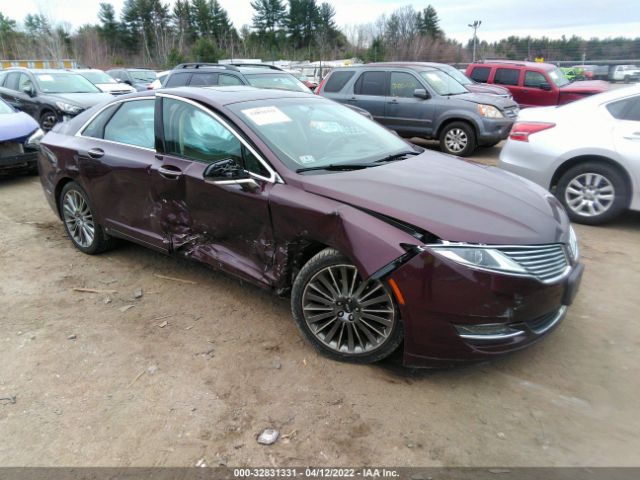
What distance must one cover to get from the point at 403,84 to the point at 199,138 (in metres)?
7.20

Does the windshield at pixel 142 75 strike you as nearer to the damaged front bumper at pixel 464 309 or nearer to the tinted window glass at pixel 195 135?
the tinted window glass at pixel 195 135

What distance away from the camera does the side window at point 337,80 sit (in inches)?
420

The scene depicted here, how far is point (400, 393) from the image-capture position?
2830mm

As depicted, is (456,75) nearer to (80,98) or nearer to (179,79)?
(179,79)

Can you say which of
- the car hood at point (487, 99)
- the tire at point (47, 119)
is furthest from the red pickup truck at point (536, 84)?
the tire at point (47, 119)

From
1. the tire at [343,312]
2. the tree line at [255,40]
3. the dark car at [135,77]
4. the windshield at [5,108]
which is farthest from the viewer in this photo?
the tree line at [255,40]

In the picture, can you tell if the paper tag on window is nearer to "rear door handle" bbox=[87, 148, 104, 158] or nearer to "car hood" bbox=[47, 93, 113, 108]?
"rear door handle" bbox=[87, 148, 104, 158]

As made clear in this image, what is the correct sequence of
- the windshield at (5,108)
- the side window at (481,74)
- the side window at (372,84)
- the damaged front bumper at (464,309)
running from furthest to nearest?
the side window at (481,74) < the side window at (372,84) < the windshield at (5,108) < the damaged front bumper at (464,309)

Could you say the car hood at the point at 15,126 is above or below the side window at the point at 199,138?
below

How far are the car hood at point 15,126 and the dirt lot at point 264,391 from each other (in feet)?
14.3

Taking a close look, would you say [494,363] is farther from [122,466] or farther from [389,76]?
[389,76]

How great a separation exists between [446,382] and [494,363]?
15.7 inches

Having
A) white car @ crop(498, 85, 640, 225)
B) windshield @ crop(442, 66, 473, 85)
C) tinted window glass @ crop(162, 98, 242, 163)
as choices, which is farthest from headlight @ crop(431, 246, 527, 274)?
windshield @ crop(442, 66, 473, 85)

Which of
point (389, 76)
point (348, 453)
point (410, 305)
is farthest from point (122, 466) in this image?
point (389, 76)
